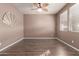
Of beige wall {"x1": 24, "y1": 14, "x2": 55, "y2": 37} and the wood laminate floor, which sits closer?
the wood laminate floor

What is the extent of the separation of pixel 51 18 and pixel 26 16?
84.8 inches

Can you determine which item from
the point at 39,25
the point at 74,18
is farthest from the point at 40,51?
the point at 39,25

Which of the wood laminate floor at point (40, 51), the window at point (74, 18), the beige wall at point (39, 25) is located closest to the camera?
the wood laminate floor at point (40, 51)

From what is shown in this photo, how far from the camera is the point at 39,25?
9.56 meters

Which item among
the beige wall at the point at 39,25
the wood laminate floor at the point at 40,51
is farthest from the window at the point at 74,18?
the beige wall at the point at 39,25

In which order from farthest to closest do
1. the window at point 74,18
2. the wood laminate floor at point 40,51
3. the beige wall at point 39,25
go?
the beige wall at point 39,25
the window at point 74,18
the wood laminate floor at point 40,51

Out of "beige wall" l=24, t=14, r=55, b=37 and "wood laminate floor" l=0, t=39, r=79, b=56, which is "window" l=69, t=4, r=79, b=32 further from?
"beige wall" l=24, t=14, r=55, b=37

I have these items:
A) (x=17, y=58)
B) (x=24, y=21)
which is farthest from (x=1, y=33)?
(x=24, y=21)

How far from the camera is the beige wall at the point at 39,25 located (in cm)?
945

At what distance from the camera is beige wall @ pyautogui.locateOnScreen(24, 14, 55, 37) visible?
945 centimetres

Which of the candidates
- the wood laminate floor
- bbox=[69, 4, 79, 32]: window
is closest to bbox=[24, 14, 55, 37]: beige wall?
bbox=[69, 4, 79, 32]: window

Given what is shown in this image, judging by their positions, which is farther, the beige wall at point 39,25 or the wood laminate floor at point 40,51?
the beige wall at point 39,25

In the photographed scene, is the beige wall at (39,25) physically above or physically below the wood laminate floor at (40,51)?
above

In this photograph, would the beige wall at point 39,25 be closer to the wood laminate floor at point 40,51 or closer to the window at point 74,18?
the window at point 74,18
